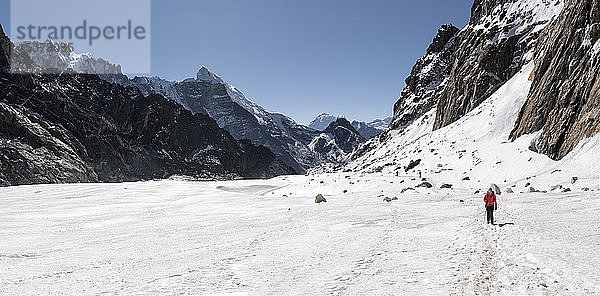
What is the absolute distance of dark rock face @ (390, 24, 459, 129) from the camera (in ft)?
296

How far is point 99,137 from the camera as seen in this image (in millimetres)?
123812

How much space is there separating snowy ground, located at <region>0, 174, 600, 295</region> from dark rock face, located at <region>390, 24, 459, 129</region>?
78763 mm

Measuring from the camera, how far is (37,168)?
82.8 m

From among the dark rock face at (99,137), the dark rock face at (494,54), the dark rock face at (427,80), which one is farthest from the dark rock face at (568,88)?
the dark rock face at (99,137)

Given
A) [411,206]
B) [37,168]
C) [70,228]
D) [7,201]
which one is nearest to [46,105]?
[37,168]

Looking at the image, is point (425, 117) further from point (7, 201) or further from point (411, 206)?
point (7, 201)

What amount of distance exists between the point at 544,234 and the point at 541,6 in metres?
57.4

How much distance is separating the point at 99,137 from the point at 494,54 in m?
131

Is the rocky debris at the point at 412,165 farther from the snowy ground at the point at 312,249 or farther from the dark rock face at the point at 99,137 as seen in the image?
the dark rock face at the point at 99,137

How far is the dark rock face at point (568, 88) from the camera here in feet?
65.9

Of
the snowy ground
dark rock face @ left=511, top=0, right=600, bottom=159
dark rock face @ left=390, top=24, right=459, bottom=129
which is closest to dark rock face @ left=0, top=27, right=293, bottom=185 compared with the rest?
the snowy ground

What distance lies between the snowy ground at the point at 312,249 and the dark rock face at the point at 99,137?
89.0 m

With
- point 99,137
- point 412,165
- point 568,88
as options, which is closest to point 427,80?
point 412,165

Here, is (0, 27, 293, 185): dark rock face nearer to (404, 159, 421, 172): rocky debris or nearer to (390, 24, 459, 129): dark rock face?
(404, 159, 421, 172): rocky debris
